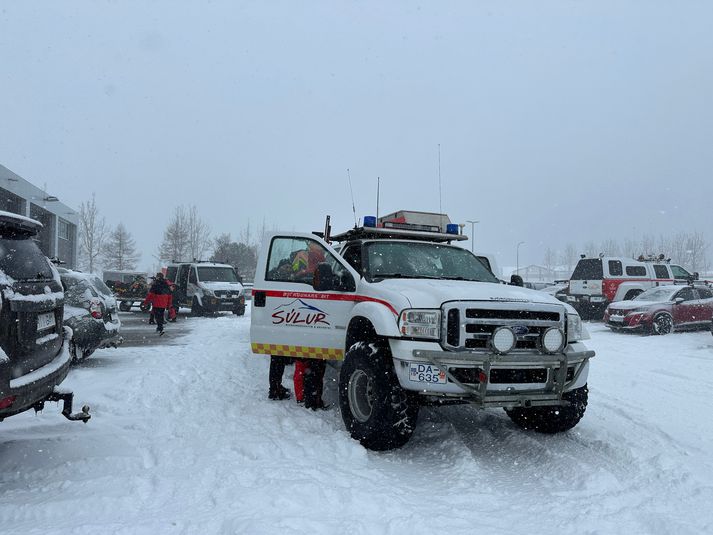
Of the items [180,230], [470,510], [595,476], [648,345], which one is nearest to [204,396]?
[470,510]

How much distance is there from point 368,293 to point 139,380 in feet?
12.9

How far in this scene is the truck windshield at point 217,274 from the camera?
2095 centimetres

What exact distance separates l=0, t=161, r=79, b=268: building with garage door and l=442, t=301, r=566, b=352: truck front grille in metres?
26.3

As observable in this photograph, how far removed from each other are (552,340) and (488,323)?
61 cm

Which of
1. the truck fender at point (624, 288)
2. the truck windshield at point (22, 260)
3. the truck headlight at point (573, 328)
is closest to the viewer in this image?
the truck windshield at point (22, 260)

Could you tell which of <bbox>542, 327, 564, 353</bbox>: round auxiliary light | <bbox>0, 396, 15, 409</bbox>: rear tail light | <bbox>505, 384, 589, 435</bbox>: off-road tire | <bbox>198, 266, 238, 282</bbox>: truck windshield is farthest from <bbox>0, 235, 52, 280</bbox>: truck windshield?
<bbox>198, 266, 238, 282</bbox>: truck windshield

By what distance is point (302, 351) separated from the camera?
19.2 ft

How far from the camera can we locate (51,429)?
16.8 feet

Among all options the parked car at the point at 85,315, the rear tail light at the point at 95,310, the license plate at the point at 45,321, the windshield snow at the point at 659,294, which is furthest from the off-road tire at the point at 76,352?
the windshield snow at the point at 659,294

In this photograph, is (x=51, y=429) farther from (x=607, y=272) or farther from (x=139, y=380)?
(x=607, y=272)

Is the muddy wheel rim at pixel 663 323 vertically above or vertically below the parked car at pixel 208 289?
below

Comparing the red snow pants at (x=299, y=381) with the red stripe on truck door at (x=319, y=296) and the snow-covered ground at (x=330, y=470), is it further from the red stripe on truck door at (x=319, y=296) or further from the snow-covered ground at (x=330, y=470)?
the red stripe on truck door at (x=319, y=296)

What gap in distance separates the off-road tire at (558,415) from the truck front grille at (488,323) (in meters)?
0.76

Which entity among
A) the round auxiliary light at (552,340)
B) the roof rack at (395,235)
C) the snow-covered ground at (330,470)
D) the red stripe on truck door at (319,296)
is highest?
the roof rack at (395,235)
